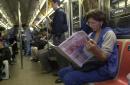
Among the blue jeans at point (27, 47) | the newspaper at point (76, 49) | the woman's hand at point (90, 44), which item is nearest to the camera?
the woman's hand at point (90, 44)

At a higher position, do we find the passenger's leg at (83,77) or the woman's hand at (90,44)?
the woman's hand at (90,44)

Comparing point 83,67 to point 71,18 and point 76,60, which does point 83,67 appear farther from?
point 71,18

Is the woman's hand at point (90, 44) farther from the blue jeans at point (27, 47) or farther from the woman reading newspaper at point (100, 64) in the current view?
the blue jeans at point (27, 47)

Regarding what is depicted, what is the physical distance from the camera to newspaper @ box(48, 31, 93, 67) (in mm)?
2648

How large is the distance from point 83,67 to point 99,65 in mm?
170

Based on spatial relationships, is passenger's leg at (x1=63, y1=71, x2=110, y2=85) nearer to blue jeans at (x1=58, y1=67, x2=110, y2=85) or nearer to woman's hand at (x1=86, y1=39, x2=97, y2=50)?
blue jeans at (x1=58, y1=67, x2=110, y2=85)

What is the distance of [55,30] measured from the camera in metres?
5.57

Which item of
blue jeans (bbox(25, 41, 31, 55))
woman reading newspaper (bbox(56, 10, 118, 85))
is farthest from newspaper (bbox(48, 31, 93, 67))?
blue jeans (bbox(25, 41, 31, 55))

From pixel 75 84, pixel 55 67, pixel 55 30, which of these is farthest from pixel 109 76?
pixel 55 67

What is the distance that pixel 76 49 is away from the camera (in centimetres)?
273

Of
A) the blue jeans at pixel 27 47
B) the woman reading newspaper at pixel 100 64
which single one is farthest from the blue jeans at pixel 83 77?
the blue jeans at pixel 27 47

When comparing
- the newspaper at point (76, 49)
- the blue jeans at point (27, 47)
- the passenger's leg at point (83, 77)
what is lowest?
the blue jeans at point (27, 47)

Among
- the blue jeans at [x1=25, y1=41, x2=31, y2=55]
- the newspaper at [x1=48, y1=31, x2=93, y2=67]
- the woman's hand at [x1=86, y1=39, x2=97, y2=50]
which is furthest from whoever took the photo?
the blue jeans at [x1=25, y1=41, x2=31, y2=55]

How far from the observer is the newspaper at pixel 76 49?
8.69ft
